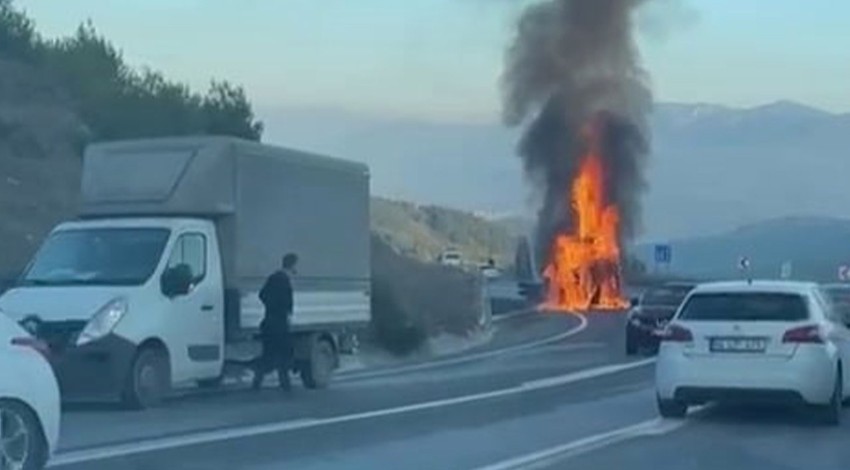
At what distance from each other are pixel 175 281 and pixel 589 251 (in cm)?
6865

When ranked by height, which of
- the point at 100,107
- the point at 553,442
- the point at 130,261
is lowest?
the point at 553,442

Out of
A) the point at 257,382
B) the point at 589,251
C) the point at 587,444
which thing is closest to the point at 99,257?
the point at 257,382

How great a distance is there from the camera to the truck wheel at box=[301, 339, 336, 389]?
28.0 m

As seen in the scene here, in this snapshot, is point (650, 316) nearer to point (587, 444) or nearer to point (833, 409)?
point (833, 409)

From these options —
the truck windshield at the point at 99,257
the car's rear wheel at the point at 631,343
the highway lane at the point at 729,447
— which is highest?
the truck windshield at the point at 99,257

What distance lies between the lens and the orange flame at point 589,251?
90188 millimetres

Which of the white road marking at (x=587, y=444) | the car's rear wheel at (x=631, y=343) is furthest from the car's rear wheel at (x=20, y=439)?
the car's rear wheel at (x=631, y=343)

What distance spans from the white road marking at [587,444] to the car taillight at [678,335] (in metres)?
0.92

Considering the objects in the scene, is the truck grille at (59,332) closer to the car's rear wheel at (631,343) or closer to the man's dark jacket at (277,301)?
the man's dark jacket at (277,301)

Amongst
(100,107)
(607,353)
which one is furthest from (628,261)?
(607,353)

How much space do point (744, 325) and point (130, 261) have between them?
7338 millimetres

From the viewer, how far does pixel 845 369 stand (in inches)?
922

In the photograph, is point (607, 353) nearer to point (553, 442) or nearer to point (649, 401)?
point (649, 401)

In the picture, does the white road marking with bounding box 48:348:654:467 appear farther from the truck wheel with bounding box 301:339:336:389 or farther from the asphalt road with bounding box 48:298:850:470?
the truck wheel with bounding box 301:339:336:389
